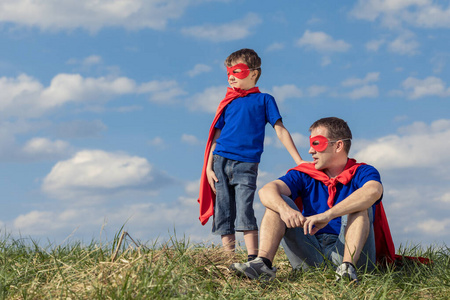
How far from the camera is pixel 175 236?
4.76 metres

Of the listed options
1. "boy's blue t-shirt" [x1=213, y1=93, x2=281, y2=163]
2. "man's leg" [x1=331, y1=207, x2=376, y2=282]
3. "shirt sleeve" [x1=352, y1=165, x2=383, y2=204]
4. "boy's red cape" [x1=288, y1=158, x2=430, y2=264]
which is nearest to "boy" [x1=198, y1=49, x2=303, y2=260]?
"boy's blue t-shirt" [x1=213, y1=93, x2=281, y2=163]

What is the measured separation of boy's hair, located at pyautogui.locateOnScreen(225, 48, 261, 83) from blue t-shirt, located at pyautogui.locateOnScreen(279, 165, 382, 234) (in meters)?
1.61

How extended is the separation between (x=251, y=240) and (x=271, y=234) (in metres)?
1.27

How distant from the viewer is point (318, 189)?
4.90 m

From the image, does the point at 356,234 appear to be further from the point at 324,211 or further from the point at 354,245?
the point at 324,211

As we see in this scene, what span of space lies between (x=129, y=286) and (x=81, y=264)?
1.18 meters

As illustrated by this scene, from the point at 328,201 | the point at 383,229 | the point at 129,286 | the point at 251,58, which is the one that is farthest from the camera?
the point at 251,58

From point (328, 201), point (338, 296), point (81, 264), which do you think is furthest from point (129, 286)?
point (328, 201)

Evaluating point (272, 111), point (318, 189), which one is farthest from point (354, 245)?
point (272, 111)

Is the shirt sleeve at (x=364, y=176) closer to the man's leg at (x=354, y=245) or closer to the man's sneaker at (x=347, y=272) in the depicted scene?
the man's leg at (x=354, y=245)

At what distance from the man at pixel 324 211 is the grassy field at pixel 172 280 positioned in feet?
0.54

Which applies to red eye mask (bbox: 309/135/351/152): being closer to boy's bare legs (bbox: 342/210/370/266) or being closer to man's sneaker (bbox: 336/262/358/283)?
boy's bare legs (bbox: 342/210/370/266)

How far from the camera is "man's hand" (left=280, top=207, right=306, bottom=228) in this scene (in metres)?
4.35

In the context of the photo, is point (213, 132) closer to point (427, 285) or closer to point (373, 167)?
point (373, 167)
